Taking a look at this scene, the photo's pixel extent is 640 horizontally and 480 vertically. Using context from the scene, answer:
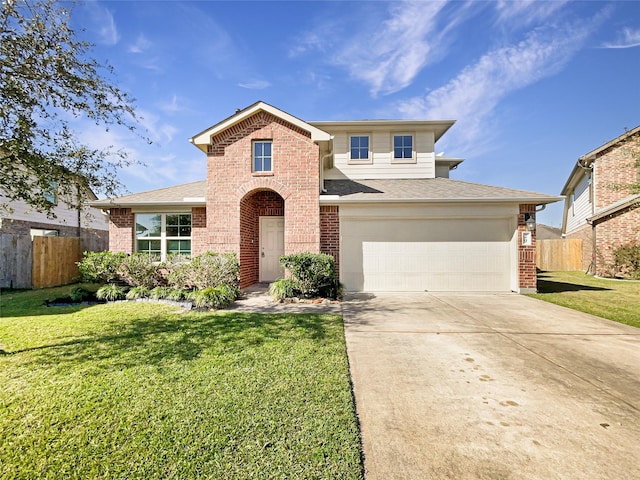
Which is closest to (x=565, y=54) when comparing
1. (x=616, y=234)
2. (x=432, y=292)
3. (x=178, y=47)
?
(x=432, y=292)

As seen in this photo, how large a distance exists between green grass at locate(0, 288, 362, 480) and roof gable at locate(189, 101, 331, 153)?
659cm

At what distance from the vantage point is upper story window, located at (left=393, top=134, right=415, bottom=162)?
42.7ft

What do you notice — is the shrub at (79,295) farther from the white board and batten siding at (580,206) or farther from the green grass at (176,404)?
the white board and batten siding at (580,206)

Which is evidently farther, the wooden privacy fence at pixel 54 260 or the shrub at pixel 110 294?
the wooden privacy fence at pixel 54 260

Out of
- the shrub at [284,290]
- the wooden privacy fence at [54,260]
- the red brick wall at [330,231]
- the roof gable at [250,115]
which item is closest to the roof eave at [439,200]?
the red brick wall at [330,231]

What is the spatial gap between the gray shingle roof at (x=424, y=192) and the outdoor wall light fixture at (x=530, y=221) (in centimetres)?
45

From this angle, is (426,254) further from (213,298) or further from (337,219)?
(213,298)

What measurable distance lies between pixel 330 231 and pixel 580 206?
19622 millimetres

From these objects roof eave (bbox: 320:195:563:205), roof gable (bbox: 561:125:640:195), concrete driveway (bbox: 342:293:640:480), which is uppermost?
roof gable (bbox: 561:125:640:195)

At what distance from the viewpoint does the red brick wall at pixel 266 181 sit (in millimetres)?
9727

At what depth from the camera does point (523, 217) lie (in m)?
9.74

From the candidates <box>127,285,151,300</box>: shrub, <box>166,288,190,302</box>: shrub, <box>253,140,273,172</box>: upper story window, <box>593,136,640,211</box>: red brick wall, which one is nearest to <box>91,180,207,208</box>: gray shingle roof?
<box>253,140,273,172</box>: upper story window

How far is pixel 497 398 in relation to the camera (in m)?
3.20

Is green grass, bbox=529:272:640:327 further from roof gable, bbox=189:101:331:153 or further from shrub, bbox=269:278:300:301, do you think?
roof gable, bbox=189:101:331:153
